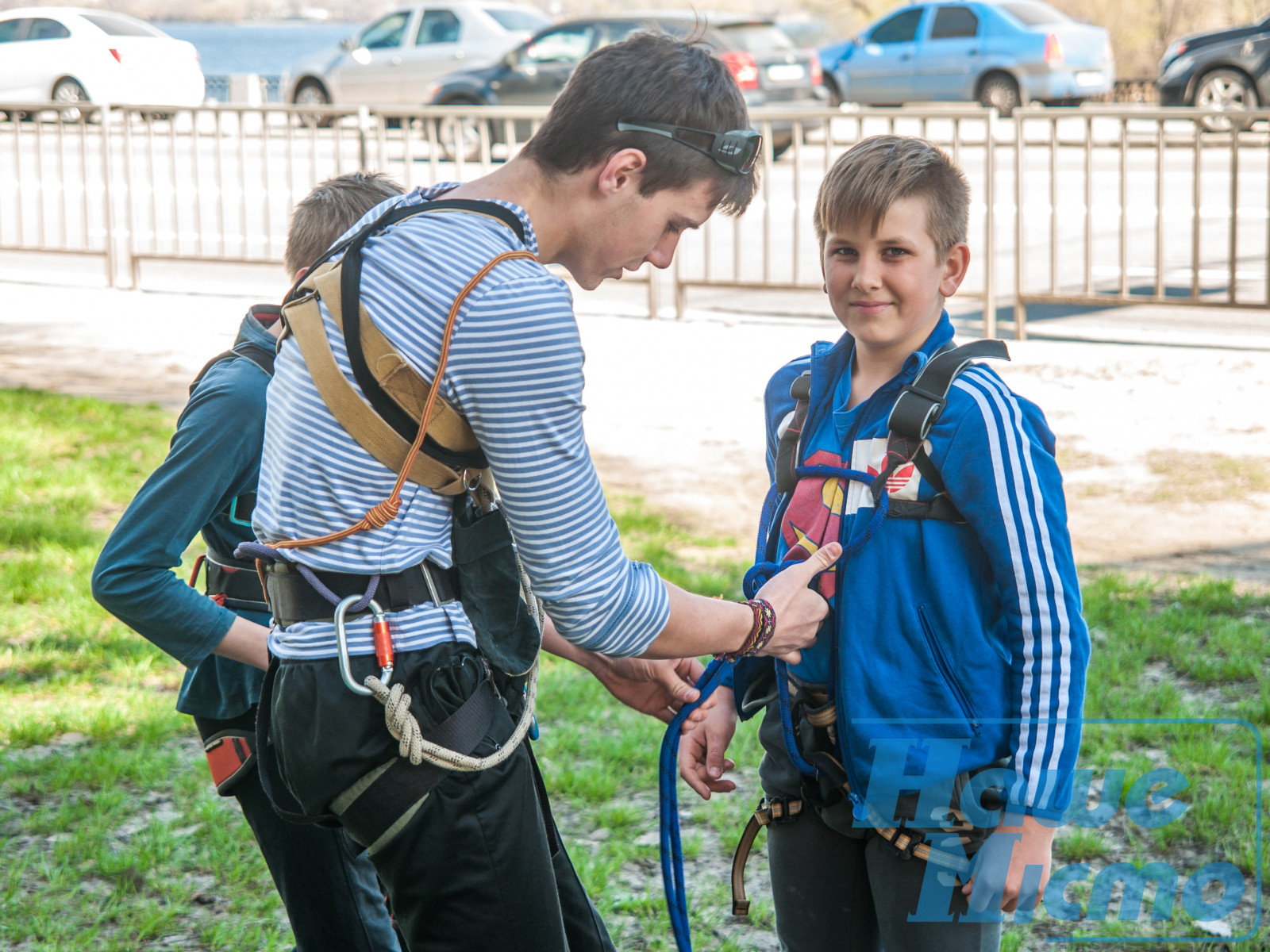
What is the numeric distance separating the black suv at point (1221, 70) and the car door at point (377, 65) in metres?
12.7

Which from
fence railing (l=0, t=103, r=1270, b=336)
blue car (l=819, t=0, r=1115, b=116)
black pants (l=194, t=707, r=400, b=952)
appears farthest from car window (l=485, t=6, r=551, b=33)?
black pants (l=194, t=707, r=400, b=952)

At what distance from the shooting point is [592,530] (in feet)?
6.04

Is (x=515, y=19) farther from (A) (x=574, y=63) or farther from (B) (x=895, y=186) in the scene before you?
(B) (x=895, y=186)

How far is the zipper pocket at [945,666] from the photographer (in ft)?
6.92

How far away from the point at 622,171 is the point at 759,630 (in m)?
0.73

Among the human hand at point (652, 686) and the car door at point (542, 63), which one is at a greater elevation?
the car door at point (542, 63)

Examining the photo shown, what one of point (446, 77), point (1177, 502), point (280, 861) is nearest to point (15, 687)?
point (280, 861)

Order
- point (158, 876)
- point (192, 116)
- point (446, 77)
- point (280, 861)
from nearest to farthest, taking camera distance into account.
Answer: point (280, 861) < point (158, 876) < point (192, 116) < point (446, 77)

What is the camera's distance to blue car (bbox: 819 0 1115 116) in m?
22.0

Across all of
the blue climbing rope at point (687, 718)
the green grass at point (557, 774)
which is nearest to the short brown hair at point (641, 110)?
the blue climbing rope at point (687, 718)

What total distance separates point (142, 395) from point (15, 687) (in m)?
3.97

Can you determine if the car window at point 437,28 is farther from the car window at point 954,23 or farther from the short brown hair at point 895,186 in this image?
the short brown hair at point 895,186

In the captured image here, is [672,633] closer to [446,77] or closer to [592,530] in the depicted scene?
[592,530]

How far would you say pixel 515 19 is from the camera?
2381cm
